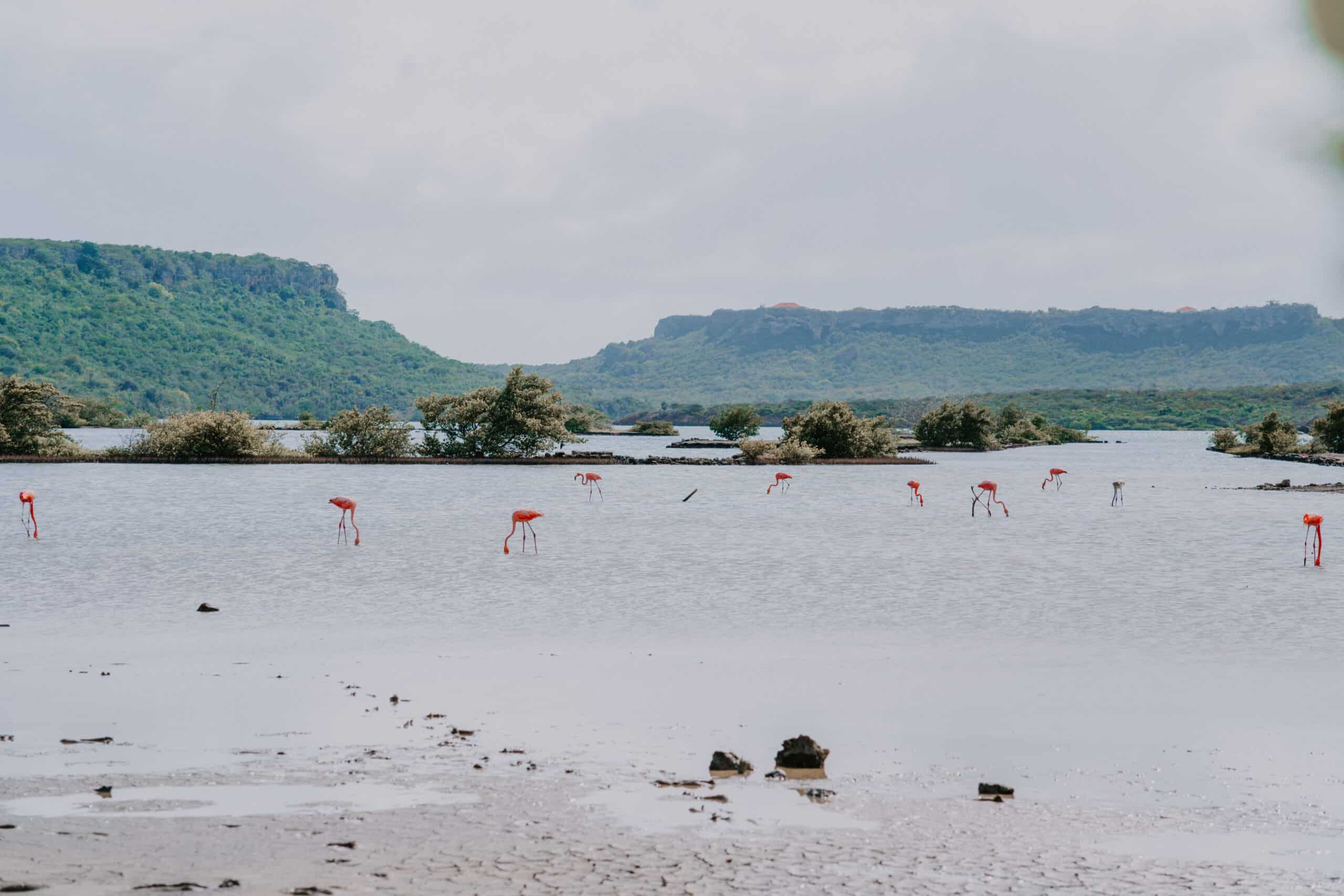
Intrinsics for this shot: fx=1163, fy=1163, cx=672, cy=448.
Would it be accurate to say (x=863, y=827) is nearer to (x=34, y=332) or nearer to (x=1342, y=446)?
(x=1342, y=446)

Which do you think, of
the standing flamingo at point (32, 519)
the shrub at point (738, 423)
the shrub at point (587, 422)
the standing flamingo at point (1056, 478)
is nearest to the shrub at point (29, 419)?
the standing flamingo at point (32, 519)

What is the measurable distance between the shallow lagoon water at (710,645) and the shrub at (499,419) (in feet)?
84.1

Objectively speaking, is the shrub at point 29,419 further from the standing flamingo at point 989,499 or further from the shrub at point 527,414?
the standing flamingo at point 989,499

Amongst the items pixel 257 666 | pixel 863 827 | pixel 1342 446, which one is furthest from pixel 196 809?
pixel 1342 446

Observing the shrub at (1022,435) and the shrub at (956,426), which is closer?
the shrub at (956,426)

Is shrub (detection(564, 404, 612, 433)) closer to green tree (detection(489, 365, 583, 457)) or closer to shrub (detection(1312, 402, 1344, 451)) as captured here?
green tree (detection(489, 365, 583, 457))

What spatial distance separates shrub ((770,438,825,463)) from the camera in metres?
63.7

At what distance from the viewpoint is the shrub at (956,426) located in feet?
283

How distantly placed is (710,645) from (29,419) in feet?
170

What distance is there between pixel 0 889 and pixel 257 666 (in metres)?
6.82

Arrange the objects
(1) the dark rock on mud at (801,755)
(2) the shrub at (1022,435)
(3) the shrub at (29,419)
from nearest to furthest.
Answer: (1) the dark rock on mud at (801,755) → (3) the shrub at (29,419) → (2) the shrub at (1022,435)

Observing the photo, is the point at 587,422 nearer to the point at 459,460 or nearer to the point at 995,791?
the point at 459,460

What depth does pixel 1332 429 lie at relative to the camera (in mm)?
72500

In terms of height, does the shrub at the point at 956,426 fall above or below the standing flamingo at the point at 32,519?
above
